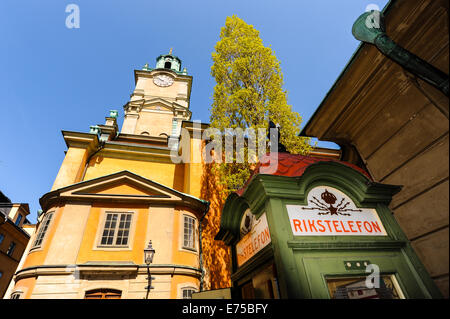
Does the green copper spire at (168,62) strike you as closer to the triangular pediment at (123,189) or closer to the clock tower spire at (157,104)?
the clock tower spire at (157,104)

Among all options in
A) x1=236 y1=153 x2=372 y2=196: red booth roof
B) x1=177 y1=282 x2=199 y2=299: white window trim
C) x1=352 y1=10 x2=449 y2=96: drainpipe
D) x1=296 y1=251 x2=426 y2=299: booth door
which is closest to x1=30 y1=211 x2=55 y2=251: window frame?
x1=177 y1=282 x2=199 y2=299: white window trim

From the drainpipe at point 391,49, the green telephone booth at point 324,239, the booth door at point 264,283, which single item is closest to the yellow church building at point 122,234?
the booth door at point 264,283

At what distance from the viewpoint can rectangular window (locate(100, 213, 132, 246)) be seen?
11.5 meters

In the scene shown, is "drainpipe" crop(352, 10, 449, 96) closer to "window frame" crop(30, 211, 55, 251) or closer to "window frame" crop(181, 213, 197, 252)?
"window frame" crop(181, 213, 197, 252)

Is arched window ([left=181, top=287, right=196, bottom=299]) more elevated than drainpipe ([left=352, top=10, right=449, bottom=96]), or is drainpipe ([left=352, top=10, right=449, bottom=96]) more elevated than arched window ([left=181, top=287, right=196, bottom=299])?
drainpipe ([left=352, top=10, right=449, bottom=96])

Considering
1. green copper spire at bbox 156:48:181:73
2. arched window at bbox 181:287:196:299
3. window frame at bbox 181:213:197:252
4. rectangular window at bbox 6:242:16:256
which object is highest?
green copper spire at bbox 156:48:181:73

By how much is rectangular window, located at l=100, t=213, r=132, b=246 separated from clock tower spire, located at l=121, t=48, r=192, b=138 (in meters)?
12.6

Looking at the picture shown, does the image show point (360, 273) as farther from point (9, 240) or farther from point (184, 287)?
point (9, 240)

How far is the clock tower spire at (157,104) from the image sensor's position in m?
27.9

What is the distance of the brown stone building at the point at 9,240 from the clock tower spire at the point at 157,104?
48.5 feet

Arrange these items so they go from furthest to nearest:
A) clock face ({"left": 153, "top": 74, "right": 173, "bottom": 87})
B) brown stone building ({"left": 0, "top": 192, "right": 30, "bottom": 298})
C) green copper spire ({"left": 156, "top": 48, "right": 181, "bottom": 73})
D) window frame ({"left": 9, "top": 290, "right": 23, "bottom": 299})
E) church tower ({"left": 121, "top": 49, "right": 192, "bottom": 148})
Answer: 1. green copper spire ({"left": 156, "top": 48, "right": 181, "bottom": 73})
2. clock face ({"left": 153, "top": 74, "right": 173, "bottom": 87})
3. church tower ({"left": 121, "top": 49, "right": 192, "bottom": 148})
4. brown stone building ({"left": 0, "top": 192, "right": 30, "bottom": 298})
5. window frame ({"left": 9, "top": 290, "right": 23, "bottom": 299})

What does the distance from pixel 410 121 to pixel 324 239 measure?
7.61 ft
